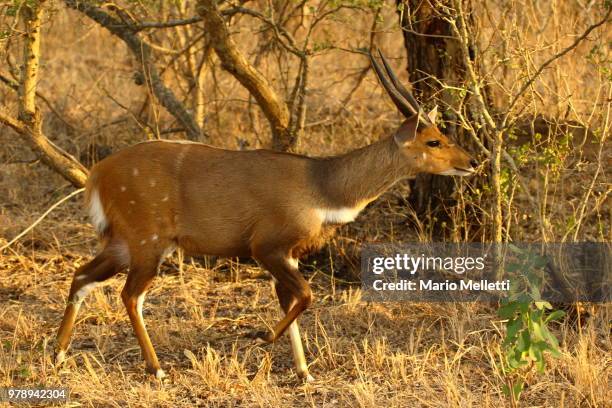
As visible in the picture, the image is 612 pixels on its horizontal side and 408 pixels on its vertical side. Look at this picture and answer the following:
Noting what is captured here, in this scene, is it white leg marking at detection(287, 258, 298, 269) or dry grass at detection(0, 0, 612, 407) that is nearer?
dry grass at detection(0, 0, 612, 407)

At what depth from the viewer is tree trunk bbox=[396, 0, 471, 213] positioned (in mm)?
7344

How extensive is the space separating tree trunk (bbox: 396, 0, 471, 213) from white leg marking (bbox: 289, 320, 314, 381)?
206cm

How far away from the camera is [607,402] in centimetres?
532

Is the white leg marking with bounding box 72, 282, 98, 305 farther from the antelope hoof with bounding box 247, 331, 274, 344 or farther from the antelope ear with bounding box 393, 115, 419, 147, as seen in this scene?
the antelope ear with bounding box 393, 115, 419, 147

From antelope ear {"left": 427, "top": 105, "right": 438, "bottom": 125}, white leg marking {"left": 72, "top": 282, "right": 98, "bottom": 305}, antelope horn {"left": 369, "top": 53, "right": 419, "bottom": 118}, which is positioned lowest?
white leg marking {"left": 72, "top": 282, "right": 98, "bottom": 305}

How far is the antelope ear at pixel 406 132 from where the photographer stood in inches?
236

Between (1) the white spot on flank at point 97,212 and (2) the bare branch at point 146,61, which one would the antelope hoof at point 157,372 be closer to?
(1) the white spot on flank at point 97,212

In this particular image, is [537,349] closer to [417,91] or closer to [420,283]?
[420,283]

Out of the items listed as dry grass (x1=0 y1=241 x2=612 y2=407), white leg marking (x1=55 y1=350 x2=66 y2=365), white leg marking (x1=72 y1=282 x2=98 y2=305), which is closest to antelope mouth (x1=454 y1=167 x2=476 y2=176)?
dry grass (x1=0 y1=241 x2=612 y2=407)

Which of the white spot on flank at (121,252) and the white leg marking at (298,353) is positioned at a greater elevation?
the white spot on flank at (121,252)

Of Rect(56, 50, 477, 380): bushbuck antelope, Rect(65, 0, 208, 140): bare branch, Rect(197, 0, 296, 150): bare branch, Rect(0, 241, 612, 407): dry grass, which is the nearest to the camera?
Rect(0, 241, 612, 407): dry grass

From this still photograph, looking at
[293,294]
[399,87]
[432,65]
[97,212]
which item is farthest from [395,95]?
[97,212]

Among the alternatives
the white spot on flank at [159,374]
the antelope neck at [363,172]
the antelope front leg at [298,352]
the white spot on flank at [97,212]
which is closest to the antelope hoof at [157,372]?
the white spot on flank at [159,374]

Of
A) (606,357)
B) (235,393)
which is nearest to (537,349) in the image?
(606,357)
